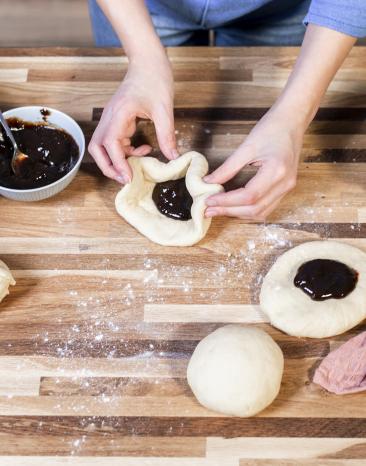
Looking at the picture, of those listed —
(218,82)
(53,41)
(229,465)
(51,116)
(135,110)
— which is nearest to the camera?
(229,465)

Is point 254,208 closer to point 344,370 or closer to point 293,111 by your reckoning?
point 293,111

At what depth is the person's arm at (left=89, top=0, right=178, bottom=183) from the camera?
1.58 meters

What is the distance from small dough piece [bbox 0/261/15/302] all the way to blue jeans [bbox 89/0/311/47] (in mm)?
883

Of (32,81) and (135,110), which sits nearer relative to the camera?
(135,110)

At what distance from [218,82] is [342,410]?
1.02 metres

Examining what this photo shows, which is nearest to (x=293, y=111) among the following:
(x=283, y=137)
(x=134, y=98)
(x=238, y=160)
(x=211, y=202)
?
(x=283, y=137)

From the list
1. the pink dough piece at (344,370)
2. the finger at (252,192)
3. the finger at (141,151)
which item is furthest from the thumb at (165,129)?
the pink dough piece at (344,370)

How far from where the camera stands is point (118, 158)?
1.57 metres

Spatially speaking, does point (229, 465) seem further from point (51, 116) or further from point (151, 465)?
point (51, 116)

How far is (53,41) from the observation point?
10.4 ft

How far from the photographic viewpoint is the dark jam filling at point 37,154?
1.61 m

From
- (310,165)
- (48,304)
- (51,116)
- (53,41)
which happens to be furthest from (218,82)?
(53,41)

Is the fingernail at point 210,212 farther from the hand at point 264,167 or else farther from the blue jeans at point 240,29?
the blue jeans at point 240,29

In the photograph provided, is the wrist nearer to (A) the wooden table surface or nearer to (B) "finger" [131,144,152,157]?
(A) the wooden table surface
